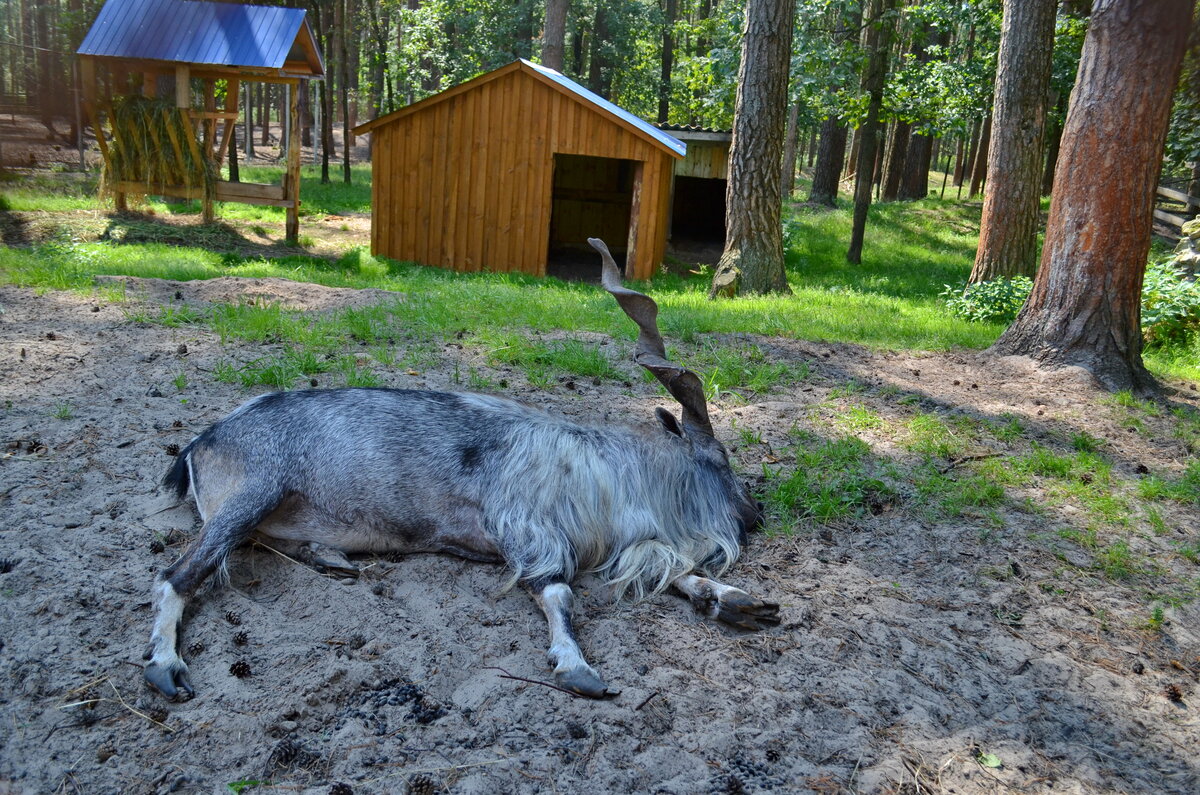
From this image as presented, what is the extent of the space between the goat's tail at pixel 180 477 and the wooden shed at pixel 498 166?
976 centimetres

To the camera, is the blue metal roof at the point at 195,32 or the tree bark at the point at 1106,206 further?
the blue metal roof at the point at 195,32

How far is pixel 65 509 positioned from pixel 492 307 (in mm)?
4541

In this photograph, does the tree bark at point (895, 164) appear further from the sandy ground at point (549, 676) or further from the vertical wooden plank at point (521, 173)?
the sandy ground at point (549, 676)

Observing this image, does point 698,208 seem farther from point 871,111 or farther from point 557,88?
point 557,88

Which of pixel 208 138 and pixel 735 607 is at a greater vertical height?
pixel 208 138

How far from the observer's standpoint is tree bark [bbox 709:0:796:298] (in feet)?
32.8

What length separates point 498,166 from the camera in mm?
13336

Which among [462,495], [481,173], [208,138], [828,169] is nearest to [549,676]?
[462,495]

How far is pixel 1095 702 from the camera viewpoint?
3.12 meters

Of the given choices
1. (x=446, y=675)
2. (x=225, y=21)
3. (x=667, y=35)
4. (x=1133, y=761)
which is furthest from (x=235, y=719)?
(x=667, y=35)

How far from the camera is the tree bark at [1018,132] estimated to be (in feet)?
31.6

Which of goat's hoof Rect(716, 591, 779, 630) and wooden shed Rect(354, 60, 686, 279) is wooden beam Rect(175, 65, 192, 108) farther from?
goat's hoof Rect(716, 591, 779, 630)

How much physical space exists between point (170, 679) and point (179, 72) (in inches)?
463


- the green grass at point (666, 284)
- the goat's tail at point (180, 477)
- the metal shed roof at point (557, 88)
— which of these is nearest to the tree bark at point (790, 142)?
the green grass at point (666, 284)
